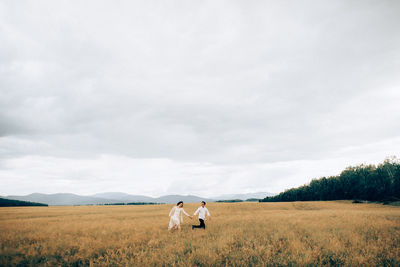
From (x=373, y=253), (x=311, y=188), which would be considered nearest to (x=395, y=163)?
(x=311, y=188)

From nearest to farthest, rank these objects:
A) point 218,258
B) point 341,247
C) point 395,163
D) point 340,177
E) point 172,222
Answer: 1. point 218,258
2. point 341,247
3. point 172,222
4. point 395,163
5. point 340,177

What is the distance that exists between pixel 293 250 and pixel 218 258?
3379mm

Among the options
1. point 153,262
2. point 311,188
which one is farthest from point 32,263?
point 311,188

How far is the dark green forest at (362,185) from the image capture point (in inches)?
2418

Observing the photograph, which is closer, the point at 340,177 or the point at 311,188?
the point at 340,177

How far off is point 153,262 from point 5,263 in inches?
243

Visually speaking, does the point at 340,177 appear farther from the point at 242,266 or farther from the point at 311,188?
the point at 242,266

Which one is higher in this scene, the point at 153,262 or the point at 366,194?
the point at 153,262

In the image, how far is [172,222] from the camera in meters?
14.0

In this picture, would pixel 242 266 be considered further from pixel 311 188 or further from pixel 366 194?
pixel 311 188

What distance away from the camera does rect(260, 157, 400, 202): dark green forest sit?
6141cm

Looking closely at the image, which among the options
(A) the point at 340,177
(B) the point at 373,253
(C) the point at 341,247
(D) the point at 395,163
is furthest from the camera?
(A) the point at 340,177

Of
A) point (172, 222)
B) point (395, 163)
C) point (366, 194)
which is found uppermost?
point (395, 163)

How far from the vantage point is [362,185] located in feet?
220
